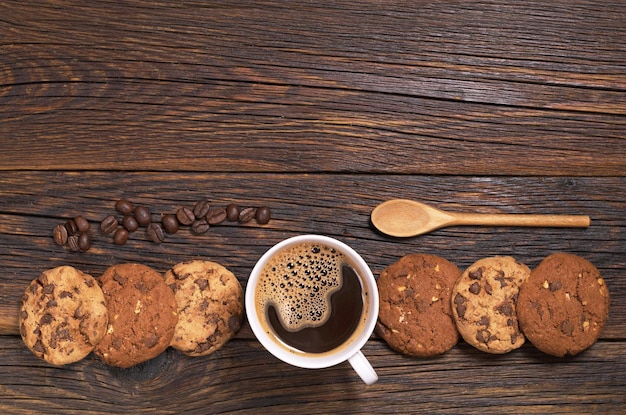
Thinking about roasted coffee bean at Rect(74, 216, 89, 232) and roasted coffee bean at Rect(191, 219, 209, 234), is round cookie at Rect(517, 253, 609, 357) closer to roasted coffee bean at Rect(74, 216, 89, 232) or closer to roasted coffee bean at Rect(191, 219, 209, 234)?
roasted coffee bean at Rect(191, 219, 209, 234)

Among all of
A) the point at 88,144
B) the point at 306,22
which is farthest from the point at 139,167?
the point at 306,22

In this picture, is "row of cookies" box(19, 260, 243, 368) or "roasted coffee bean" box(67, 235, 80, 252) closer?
"row of cookies" box(19, 260, 243, 368)

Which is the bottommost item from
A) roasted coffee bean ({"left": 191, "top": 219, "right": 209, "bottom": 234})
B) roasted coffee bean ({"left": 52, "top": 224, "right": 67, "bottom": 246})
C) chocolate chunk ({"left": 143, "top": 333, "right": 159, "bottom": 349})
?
chocolate chunk ({"left": 143, "top": 333, "right": 159, "bottom": 349})

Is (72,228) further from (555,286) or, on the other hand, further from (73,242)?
(555,286)

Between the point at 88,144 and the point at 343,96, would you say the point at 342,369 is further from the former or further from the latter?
the point at 88,144

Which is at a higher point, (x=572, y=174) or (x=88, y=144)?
(x=572, y=174)

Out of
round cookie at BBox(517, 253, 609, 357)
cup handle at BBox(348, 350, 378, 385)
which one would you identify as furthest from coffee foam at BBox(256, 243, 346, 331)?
round cookie at BBox(517, 253, 609, 357)
